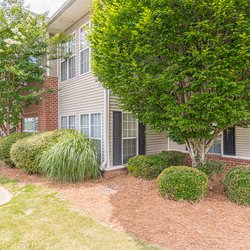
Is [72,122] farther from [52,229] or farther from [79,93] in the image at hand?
[52,229]

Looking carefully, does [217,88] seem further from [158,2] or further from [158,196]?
[158,196]

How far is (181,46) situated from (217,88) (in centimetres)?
128

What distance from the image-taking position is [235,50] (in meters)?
4.02

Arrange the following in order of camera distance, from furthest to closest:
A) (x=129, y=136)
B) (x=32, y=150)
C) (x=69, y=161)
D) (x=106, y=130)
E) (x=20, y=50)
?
(x=20, y=50) < (x=129, y=136) < (x=106, y=130) < (x=32, y=150) < (x=69, y=161)

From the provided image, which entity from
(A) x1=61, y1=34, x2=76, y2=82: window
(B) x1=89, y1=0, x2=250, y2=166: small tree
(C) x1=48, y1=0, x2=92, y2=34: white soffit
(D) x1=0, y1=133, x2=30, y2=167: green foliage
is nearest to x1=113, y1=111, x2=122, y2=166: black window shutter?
(B) x1=89, y1=0, x2=250, y2=166: small tree

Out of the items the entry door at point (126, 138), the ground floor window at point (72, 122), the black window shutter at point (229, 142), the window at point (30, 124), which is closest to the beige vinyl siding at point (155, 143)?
the entry door at point (126, 138)

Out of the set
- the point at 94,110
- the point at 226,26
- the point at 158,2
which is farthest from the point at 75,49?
the point at 226,26

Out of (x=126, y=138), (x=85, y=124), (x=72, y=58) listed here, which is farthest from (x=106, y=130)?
(x=72, y=58)

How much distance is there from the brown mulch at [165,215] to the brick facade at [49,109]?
4134mm

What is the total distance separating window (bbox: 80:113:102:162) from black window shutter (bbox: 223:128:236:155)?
4530 mm

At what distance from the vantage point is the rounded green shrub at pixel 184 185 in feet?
14.3

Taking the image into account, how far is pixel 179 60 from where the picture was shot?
14.7 feet

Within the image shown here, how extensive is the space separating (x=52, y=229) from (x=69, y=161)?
2628mm

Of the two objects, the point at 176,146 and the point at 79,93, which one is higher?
the point at 79,93
